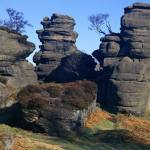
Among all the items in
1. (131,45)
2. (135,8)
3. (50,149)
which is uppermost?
(135,8)

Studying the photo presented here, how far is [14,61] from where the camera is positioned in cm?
4906

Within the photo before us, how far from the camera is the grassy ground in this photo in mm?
27766

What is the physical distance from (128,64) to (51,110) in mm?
17556

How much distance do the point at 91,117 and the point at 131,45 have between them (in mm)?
12886

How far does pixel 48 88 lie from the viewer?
37.7 meters

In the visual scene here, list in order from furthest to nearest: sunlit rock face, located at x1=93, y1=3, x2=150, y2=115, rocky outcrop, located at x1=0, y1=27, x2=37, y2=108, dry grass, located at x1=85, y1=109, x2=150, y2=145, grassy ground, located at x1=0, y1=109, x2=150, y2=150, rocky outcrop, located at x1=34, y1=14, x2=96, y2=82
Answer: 1. rocky outcrop, located at x1=34, y1=14, x2=96, y2=82
2. sunlit rock face, located at x1=93, y1=3, x2=150, y2=115
3. rocky outcrop, located at x1=0, y1=27, x2=37, y2=108
4. dry grass, located at x1=85, y1=109, x2=150, y2=145
5. grassy ground, located at x1=0, y1=109, x2=150, y2=150

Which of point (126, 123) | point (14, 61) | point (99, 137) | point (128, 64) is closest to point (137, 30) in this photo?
point (128, 64)

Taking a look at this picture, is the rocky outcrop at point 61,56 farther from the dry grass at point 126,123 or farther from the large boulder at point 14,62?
the dry grass at point 126,123

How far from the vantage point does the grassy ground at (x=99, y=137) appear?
1093 inches

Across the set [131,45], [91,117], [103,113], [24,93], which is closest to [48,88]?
[24,93]

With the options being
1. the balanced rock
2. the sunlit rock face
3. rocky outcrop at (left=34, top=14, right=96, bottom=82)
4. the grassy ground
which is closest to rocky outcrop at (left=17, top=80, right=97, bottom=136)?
the grassy ground

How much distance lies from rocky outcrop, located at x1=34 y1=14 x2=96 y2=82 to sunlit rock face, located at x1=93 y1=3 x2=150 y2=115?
255cm

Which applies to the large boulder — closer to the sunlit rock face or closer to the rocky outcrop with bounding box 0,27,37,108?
the rocky outcrop with bounding box 0,27,37,108

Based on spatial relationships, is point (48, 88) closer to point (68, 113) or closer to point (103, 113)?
point (68, 113)
